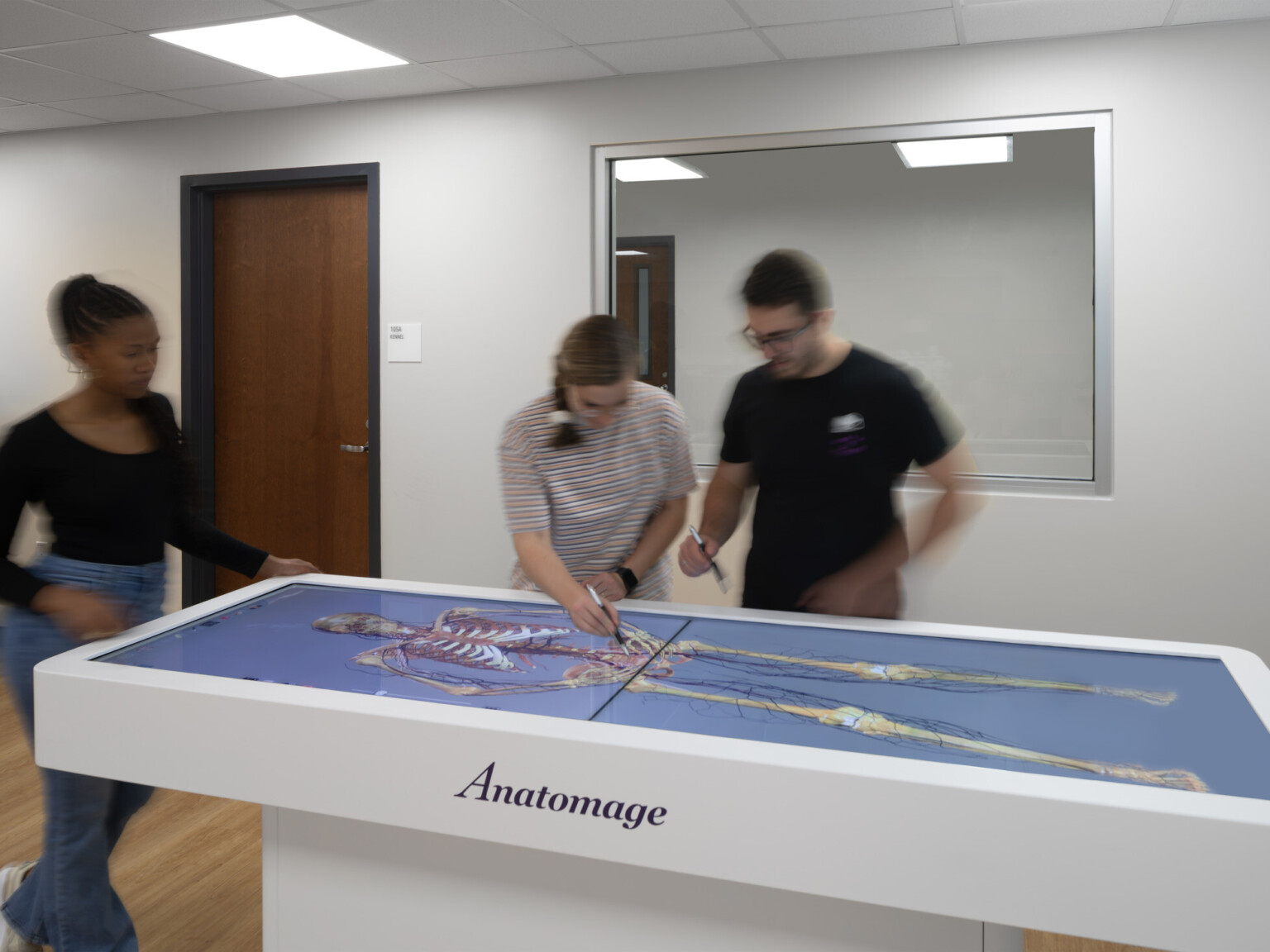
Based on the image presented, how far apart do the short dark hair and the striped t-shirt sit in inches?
12.4

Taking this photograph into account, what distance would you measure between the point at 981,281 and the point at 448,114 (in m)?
2.20

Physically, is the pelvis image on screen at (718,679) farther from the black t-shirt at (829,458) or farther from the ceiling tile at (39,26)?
the ceiling tile at (39,26)

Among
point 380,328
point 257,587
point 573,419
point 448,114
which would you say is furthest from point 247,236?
point 573,419

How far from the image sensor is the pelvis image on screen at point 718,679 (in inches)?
51.4

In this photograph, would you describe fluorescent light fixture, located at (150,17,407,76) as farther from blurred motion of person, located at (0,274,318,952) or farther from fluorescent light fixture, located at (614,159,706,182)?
blurred motion of person, located at (0,274,318,952)

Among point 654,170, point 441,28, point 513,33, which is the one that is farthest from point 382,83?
point 654,170

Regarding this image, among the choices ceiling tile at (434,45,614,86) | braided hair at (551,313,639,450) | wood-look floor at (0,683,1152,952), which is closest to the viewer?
braided hair at (551,313,639,450)

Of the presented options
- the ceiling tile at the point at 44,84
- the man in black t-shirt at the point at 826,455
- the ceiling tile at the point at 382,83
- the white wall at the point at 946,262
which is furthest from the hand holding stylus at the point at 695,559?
the ceiling tile at the point at 44,84

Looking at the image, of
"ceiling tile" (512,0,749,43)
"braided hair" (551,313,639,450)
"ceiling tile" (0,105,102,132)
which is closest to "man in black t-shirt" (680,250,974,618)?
"braided hair" (551,313,639,450)

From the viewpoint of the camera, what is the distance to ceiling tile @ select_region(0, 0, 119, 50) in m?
3.06

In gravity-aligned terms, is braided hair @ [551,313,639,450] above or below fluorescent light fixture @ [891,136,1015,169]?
below

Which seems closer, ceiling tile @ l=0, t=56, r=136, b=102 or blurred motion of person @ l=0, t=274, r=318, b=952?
blurred motion of person @ l=0, t=274, r=318, b=952

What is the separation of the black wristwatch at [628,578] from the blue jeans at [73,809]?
0.93 meters

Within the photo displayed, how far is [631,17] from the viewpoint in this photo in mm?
3105
